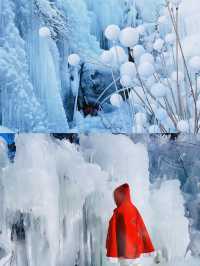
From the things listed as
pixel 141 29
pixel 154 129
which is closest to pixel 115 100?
pixel 154 129

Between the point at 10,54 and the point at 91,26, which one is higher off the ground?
the point at 91,26

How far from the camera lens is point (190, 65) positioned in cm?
165

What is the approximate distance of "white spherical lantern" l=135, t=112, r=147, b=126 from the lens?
1613 millimetres

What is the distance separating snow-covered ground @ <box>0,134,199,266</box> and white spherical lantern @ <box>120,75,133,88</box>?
0.19 metres

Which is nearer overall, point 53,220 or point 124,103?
point 53,220

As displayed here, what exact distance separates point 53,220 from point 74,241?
10cm

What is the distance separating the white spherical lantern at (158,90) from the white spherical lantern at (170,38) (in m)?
0.17

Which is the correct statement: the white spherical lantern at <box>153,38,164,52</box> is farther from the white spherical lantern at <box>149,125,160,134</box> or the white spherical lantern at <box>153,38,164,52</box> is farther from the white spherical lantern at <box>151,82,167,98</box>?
the white spherical lantern at <box>149,125,160,134</box>

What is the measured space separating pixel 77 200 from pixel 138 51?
58 cm

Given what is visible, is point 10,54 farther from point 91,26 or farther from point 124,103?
point 124,103

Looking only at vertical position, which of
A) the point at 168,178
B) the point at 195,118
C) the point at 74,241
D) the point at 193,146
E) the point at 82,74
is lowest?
the point at 74,241

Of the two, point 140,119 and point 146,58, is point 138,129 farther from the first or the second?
point 146,58

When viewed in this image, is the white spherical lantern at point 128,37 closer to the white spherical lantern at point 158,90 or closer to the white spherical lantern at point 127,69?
the white spherical lantern at point 127,69

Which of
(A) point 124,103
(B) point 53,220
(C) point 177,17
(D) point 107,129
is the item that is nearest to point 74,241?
(B) point 53,220
